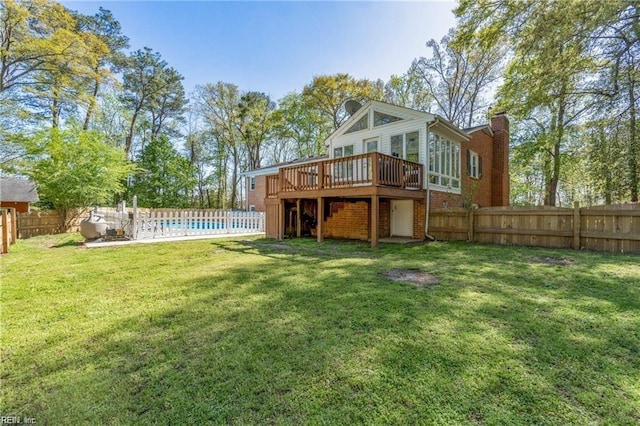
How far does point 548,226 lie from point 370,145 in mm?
6832

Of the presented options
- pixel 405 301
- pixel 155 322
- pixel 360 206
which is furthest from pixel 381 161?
pixel 155 322

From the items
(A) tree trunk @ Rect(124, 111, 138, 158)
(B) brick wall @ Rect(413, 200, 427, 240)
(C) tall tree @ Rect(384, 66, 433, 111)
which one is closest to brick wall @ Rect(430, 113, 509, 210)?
(B) brick wall @ Rect(413, 200, 427, 240)

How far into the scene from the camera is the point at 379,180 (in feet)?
29.3

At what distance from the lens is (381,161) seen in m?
9.10

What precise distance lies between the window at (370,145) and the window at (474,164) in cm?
472

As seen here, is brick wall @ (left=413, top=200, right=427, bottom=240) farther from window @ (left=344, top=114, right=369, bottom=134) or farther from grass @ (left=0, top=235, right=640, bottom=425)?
grass @ (left=0, top=235, right=640, bottom=425)

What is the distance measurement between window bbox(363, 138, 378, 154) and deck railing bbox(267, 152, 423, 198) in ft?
5.87

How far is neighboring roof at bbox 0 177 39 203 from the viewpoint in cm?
1465

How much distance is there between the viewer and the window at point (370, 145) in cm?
1213

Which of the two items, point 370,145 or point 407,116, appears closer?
point 407,116

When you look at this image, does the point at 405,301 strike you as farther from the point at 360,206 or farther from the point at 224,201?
the point at 224,201

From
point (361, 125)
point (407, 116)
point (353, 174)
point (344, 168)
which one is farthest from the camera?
point (361, 125)

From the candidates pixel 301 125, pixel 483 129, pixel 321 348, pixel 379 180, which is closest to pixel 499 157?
pixel 483 129

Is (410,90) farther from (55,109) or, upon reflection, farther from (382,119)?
(55,109)
